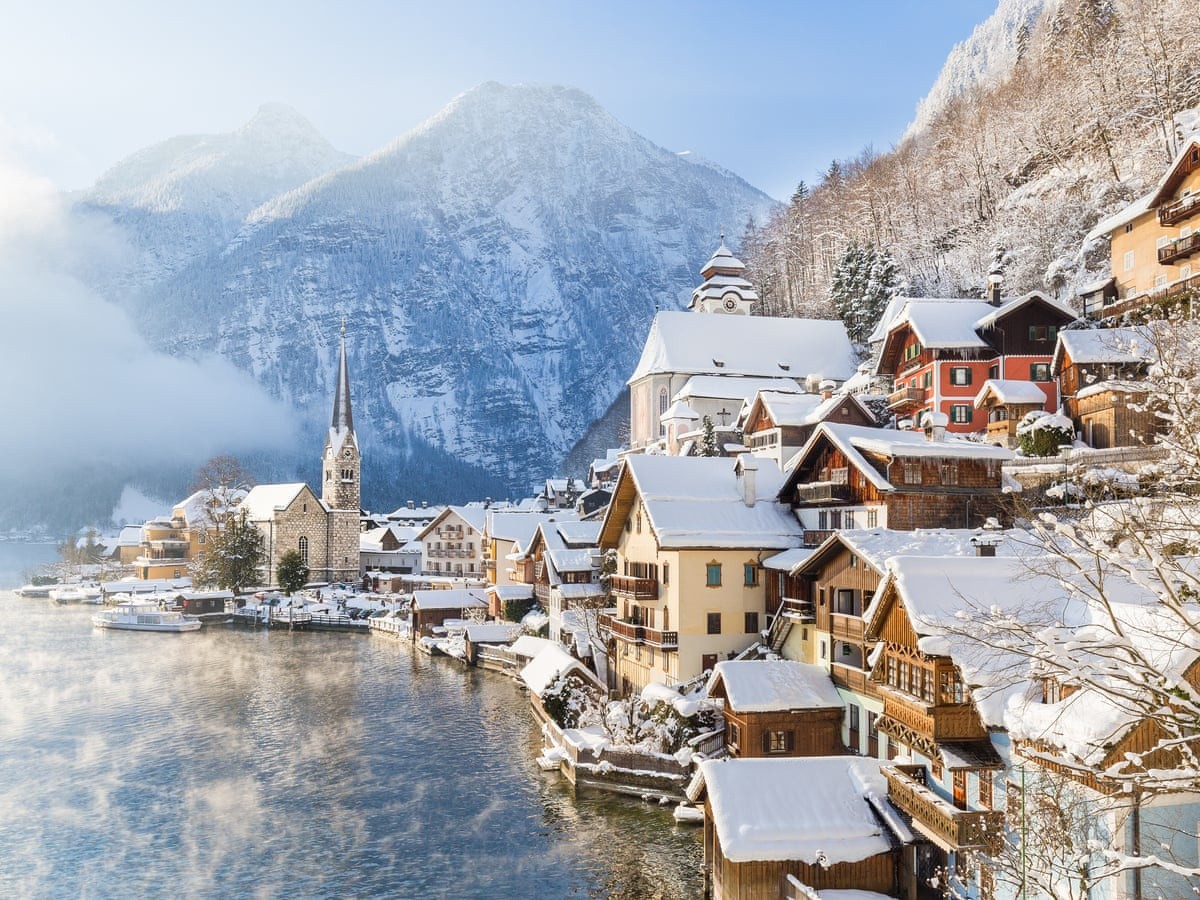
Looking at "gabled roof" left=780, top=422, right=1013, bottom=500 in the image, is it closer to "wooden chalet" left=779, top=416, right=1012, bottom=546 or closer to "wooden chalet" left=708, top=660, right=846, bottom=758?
"wooden chalet" left=779, top=416, right=1012, bottom=546

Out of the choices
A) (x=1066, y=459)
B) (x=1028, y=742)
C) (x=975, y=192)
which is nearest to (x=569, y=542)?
(x=1066, y=459)

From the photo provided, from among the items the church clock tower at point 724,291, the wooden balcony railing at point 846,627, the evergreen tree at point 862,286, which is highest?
the church clock tower at point 724,291

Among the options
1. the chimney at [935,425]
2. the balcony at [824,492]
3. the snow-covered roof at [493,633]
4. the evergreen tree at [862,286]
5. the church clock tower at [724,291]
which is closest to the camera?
the balcony at [824,492]

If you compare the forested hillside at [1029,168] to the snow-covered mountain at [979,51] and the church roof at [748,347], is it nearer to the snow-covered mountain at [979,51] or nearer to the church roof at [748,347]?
the church roof at [748,347]

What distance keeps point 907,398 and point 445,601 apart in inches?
1725

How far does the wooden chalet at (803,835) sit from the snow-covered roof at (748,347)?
206 ft

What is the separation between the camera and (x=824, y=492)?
1399 inches

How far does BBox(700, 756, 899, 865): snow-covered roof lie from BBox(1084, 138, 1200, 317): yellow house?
93.5 feet

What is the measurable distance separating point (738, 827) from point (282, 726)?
31.8 m

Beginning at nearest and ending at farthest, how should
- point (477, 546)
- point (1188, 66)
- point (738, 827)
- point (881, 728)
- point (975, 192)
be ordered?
point (738, 827) < point (881, 728) < point (1188, 66) < point (975, 192) < point (477, 546)

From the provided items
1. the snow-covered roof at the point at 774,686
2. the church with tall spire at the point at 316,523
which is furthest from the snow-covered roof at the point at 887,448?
the church with tall spire at the point at 316,523

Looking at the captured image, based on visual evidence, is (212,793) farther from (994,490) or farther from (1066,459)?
(1066,459)

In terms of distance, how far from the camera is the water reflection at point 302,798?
25000mm

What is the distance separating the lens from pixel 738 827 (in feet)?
65.4
